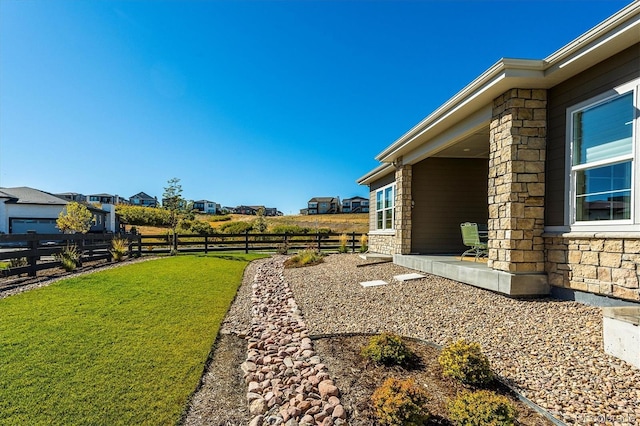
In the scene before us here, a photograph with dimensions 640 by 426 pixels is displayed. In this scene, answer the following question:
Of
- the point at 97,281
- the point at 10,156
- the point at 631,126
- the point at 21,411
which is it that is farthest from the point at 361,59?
the point at 10,156

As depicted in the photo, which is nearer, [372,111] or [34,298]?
[34,298]

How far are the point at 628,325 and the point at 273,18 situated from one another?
992 centimetres

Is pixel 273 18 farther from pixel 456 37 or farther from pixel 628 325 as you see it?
pixel 628 325

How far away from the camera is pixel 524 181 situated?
16.4ft

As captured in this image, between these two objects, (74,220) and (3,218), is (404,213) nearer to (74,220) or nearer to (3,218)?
(74,220)

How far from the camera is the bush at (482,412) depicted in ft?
6.39

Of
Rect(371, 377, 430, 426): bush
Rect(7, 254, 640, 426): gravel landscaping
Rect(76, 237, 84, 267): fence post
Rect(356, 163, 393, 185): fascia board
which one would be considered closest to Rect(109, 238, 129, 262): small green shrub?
Rect(76, 237, 84, 267): fence post

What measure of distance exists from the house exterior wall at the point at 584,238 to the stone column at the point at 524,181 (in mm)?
128

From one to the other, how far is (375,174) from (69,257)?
10748 millimetres

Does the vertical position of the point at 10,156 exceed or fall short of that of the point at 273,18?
it falls short

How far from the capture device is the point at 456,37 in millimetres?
9125

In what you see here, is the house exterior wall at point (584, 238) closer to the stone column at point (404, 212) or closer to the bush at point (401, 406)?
the bush at point (401, 406)

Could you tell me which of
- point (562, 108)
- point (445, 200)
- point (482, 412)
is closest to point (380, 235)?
point (445, 200)

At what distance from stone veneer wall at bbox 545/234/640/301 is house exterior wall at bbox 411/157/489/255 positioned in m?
4.52
